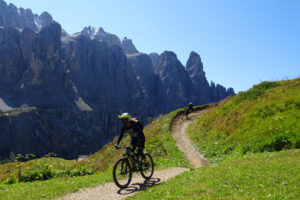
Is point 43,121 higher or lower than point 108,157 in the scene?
higher

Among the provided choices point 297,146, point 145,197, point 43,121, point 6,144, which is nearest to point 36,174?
point 145,197

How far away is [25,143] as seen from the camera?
152125 mm

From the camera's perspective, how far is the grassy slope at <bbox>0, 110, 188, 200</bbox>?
37.6 ft

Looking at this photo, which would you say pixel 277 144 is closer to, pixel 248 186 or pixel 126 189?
pixel 248 186

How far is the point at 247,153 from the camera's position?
16.4 m

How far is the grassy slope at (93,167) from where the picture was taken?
1148 cm

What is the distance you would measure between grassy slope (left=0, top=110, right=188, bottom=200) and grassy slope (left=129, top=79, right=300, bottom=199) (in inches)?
126

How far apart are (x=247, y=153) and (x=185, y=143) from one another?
9338 millimetres

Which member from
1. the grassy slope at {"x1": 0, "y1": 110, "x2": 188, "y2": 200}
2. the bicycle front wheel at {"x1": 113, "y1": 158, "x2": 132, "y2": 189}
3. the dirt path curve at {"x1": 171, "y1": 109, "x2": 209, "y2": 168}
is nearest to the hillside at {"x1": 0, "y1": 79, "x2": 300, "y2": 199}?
the grassy slope at {"x1": 0, "y1": 110, "x2": 188, "y2": 200}

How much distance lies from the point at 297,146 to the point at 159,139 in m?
15.0

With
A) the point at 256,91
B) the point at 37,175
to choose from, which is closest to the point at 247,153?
the point at 37,175

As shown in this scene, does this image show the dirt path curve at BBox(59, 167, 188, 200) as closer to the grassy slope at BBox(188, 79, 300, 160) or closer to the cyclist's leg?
the cyclist's leg

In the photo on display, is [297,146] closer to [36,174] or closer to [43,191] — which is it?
[43,191]

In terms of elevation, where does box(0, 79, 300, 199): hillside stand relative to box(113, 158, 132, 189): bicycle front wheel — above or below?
below
